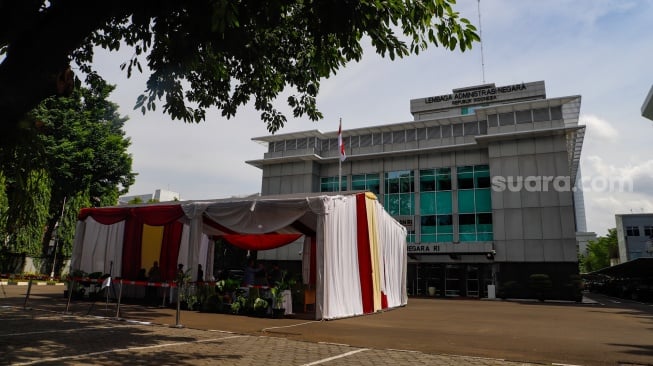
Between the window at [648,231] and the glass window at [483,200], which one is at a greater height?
the window at [648,231]

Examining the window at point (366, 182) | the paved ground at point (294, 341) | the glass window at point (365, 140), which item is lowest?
→ the paved ground at point (294, 341)

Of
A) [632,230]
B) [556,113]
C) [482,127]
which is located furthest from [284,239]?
[632,230]

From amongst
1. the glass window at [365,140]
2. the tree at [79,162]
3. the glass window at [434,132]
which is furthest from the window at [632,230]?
the tree at [79,162]

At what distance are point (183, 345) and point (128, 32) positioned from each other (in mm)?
5684

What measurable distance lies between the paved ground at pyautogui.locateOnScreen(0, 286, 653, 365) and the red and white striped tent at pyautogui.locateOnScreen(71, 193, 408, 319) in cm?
151

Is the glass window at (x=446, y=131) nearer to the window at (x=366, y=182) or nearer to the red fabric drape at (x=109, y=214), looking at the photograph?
the window at (x=366, y=182)

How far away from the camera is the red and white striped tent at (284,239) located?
40.4ft

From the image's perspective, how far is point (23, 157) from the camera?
12.7ft

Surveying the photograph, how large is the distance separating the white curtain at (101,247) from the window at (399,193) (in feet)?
75.2

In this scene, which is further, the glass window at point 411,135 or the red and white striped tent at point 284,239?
the glass window at point 411,135

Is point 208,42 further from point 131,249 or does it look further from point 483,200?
point 483,200

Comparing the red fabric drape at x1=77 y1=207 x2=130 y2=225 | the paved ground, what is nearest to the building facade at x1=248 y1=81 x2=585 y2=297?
the paved ground

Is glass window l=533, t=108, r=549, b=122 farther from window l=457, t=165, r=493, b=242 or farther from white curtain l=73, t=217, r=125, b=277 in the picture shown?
white curtain l=73, t=217, r=125, b=277

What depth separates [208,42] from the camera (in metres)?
6.28
